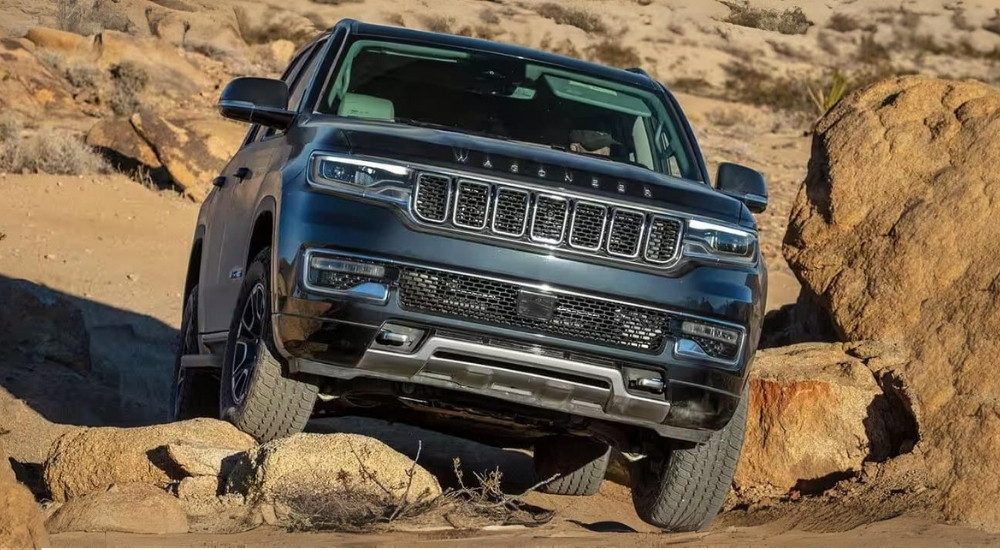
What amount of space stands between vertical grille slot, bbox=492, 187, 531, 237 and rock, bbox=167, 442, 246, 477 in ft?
4.53

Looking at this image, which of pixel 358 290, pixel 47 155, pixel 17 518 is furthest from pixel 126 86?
pixel 17 518

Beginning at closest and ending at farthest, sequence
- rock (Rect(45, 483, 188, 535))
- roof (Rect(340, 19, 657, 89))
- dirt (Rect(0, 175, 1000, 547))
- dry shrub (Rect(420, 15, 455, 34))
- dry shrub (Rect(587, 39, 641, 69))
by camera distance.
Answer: rock (Rect(45, 483, 188, 535)) < dirt (Rect(0, 175, 1000, 547)) < roof (Rect(340, 19, 657, 89)) < dry shrub (Rect(420, 15, 455, 34)) < dry shrub (Rect(587, 39, 641, 69))

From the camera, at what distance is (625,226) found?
6.12m

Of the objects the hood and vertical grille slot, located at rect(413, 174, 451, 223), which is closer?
vertical grille slot, located at rect(413, 174, 451, 223)

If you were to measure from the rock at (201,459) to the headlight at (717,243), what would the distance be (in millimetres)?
1916

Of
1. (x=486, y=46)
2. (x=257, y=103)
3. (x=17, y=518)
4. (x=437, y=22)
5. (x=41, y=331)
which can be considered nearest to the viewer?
(x=17, y=518)

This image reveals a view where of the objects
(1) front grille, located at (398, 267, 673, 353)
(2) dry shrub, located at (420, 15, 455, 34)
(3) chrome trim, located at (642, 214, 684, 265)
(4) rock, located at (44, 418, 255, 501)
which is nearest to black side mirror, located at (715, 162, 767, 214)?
(3) chrome trim, located at (642, 214, 684, 265)

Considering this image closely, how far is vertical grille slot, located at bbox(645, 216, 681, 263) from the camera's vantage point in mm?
6121

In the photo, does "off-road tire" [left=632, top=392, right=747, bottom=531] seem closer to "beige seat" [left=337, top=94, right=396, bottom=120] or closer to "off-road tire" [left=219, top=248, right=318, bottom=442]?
"off-road tire" [left=219, top=248, right=318, bottom=442]

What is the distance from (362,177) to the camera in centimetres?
597

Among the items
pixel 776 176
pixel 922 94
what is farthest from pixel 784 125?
pixel 922 94

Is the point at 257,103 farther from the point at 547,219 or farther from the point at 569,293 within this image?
the point at 569,293

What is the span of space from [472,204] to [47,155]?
13.4 metres

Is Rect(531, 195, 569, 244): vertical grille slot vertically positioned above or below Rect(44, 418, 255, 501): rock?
above
